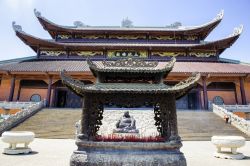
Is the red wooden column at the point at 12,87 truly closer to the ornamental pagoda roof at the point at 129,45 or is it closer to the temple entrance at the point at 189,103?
the ornamental pagoda roof at the point at 129,45

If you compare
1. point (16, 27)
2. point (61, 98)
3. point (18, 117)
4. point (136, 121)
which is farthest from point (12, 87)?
point (136, 121)

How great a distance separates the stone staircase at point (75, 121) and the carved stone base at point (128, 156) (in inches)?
281

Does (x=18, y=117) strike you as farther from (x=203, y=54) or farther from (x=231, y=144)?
(x=203, y=54)

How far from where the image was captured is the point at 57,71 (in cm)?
1902

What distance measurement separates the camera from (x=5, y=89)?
2191 centimetres

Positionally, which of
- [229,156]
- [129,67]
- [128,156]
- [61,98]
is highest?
[61,98]

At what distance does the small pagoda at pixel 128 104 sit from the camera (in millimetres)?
5621

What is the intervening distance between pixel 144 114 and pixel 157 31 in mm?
12504

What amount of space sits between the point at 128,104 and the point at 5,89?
20.1 m

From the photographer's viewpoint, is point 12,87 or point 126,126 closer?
point 126,126

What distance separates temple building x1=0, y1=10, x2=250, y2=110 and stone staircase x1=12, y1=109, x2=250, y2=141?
3.57 metres

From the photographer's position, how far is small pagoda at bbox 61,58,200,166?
5621 millimetres

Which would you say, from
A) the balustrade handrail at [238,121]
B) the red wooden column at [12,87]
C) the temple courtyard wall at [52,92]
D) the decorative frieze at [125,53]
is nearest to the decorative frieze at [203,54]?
the temple courtyard wall at [52,92]

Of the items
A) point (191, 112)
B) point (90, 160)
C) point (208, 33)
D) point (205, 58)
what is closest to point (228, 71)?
point (205, 58)
